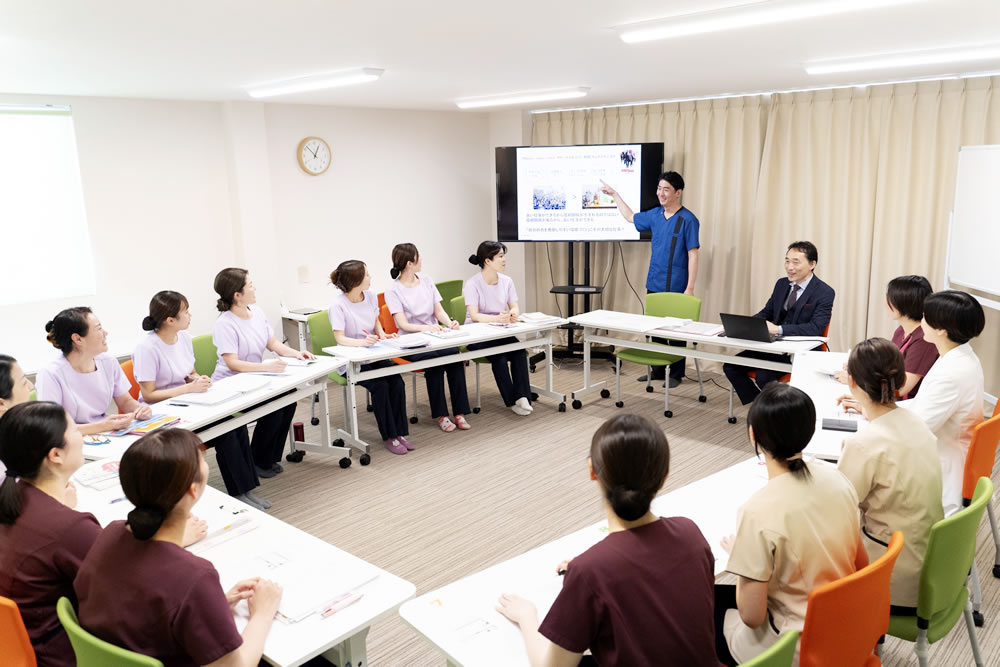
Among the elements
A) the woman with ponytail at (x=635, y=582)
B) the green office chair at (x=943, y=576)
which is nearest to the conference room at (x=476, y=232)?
the woman with ponytail at (x=635, y=582)

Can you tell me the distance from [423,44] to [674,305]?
300 cm

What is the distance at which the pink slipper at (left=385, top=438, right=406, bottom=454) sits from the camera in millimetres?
5152

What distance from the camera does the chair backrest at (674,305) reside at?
571 cm

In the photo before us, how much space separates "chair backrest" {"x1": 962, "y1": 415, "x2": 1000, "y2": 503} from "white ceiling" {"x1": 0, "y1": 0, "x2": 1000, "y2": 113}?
66.0 inches

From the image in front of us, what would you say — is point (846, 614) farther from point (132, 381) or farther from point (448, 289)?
point (448, 289)

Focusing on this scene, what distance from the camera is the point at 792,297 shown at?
17.1 ft

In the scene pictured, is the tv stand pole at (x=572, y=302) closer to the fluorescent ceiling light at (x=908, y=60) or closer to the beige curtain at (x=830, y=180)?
the beige curtain at (x=830, y=180)

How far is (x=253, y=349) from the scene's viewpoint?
4.63 meters

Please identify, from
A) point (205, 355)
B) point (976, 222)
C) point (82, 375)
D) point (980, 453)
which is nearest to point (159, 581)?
point (82, 375)

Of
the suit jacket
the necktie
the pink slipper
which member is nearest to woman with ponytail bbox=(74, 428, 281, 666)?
the pink slipper

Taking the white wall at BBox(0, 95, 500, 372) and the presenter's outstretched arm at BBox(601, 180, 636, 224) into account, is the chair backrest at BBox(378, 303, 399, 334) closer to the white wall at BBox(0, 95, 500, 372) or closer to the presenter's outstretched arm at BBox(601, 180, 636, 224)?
the white wall at BBox(0, 95, 500, 372)

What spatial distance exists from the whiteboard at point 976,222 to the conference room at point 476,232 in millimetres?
33

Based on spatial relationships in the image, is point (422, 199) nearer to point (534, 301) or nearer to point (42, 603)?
point (534, 301)

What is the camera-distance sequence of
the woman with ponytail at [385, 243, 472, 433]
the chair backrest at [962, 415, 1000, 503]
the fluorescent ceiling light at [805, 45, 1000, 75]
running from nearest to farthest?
the chair backrest at [962, 415, 1000, 503]
the fluorescent ceiling light at [805, 45, 1000, 75]
the woman with ponytail at [385, 243, 472, 433]
